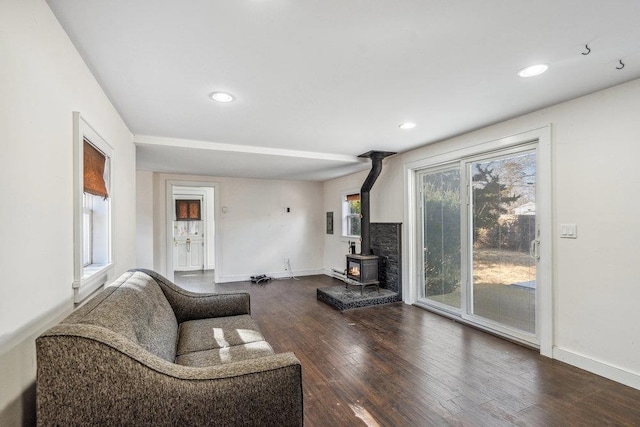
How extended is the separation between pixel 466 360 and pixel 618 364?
1.07 meters

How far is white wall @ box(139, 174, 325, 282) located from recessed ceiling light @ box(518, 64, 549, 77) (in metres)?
5.19

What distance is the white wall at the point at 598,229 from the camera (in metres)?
2.23

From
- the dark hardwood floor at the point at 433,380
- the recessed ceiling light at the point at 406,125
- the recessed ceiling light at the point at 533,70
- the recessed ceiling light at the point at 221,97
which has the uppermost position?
the recessed ceiling light at the point at 533,70

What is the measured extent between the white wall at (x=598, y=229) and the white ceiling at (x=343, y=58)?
0.22m

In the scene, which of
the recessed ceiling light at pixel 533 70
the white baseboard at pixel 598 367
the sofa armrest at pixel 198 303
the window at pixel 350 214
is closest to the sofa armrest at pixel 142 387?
the sofa armrest at pixel 198 303

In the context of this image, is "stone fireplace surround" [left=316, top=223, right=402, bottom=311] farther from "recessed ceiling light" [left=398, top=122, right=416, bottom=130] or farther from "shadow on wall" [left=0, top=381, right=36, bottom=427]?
"shadow on wall" [left=0, top=381, right=36, bottom=427]

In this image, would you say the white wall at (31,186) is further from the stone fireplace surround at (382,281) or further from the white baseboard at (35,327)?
the stone fireplace surround at (382,281)

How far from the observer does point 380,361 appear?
262cm

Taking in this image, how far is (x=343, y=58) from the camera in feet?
6.18

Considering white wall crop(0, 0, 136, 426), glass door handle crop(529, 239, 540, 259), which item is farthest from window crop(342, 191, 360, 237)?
white wall crop(0, 0, 136, 426)

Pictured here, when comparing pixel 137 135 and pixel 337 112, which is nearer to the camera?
pixel 337 112

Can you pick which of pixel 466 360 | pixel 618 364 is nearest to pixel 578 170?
pixel 618 364

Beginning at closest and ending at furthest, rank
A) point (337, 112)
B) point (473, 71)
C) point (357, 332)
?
1. point (473, 71)
2. point (337, 112)
3. point (357, 332)

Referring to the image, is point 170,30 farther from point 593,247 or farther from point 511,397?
point 593,247
